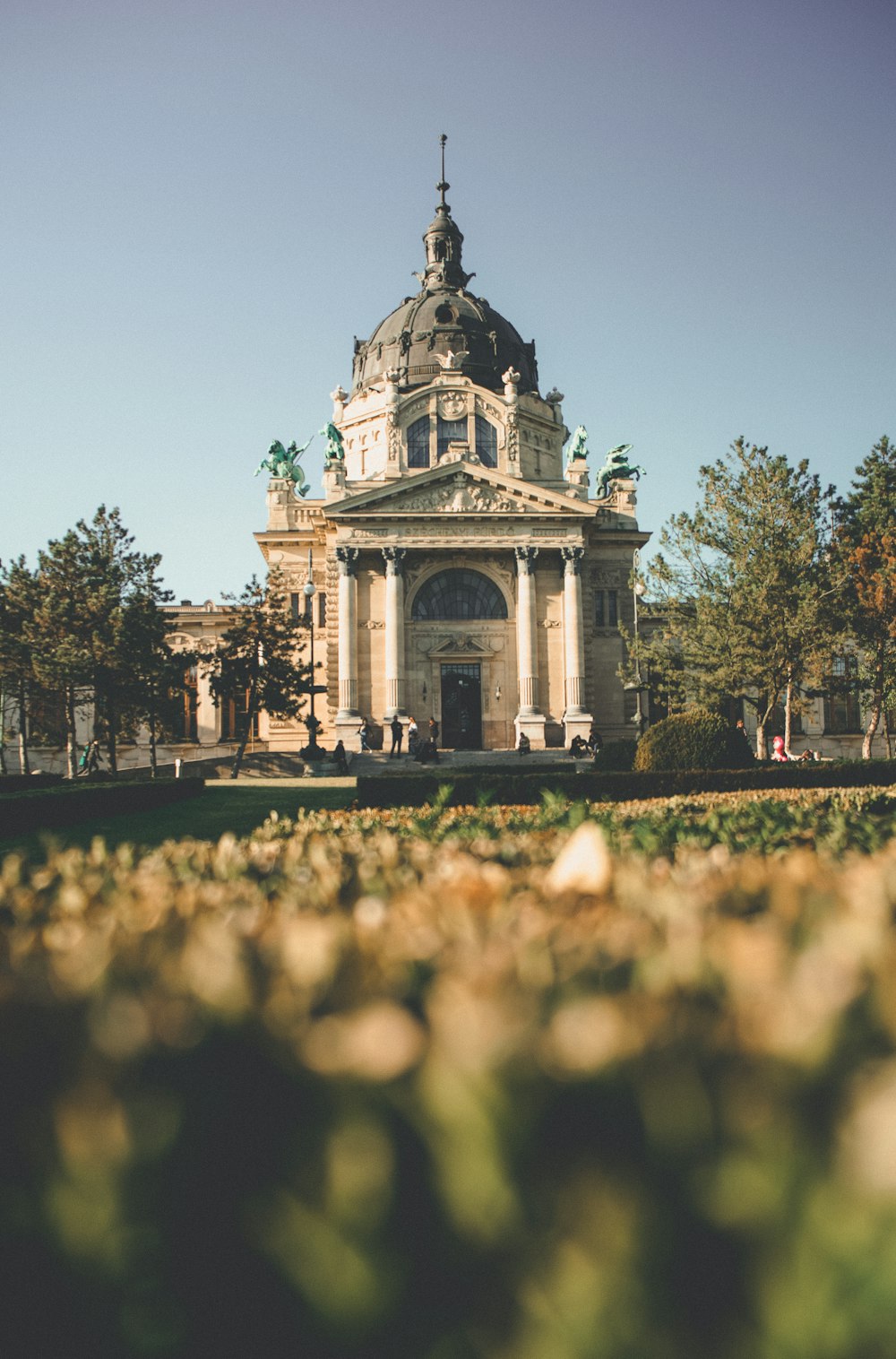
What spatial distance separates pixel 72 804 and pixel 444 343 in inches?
1673

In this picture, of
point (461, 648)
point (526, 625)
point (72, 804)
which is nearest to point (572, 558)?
point (526, 625)

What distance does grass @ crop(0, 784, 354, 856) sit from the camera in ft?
49.8

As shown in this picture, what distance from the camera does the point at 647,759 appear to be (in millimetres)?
22391

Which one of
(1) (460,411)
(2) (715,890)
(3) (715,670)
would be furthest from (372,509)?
(2) (715,890)

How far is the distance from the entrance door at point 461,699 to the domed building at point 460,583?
2.3 inches

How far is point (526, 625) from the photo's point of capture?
44.1 meters

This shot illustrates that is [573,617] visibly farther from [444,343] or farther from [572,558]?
[444,343]

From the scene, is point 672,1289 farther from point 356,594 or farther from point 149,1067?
point 356,594

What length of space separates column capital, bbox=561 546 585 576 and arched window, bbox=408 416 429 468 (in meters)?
10.1

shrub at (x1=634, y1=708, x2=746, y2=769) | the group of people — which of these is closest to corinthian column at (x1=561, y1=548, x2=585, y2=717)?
the group of people

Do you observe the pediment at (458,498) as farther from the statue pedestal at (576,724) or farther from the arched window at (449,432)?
the statue pedestal at (576,724)

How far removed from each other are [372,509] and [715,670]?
709 inches

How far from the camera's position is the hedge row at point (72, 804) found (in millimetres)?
16312

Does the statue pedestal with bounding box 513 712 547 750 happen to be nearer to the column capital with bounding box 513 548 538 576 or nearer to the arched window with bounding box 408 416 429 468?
the column capital with bounding box 513 548 538 576
